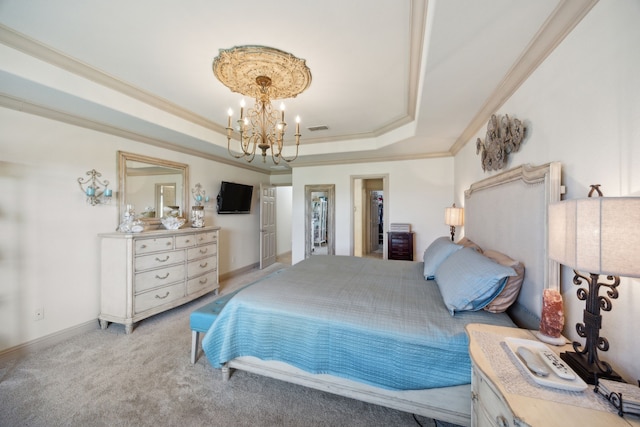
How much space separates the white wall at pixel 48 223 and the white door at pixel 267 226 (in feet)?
9.32

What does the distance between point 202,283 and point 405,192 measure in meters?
3.87

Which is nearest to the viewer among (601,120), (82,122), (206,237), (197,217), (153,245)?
(601,120)

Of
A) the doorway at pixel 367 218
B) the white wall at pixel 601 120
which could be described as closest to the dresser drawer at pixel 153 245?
the white wall at pixel 601 120

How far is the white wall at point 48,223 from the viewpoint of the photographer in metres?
2.21

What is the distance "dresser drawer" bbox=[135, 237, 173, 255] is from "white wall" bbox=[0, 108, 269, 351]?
0.52m

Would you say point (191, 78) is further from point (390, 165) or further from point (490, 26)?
point (390, 165)

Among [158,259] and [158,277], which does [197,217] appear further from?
[158,277]

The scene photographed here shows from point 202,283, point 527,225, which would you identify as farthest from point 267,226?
point 527,225

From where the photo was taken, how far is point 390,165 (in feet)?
15.5

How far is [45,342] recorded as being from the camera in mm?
2402

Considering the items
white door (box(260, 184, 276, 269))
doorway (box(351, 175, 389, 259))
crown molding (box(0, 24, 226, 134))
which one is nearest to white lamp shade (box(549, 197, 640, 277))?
crown molding (box(0, 24, 226, 134))

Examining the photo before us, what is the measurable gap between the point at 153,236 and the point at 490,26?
3672 millimetres

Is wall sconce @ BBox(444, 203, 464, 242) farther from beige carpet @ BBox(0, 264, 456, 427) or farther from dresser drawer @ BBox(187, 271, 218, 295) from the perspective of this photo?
dresser drawer @ BBox(187, 271, 218, 295)

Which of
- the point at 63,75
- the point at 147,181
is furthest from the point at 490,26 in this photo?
the point at 147,181
